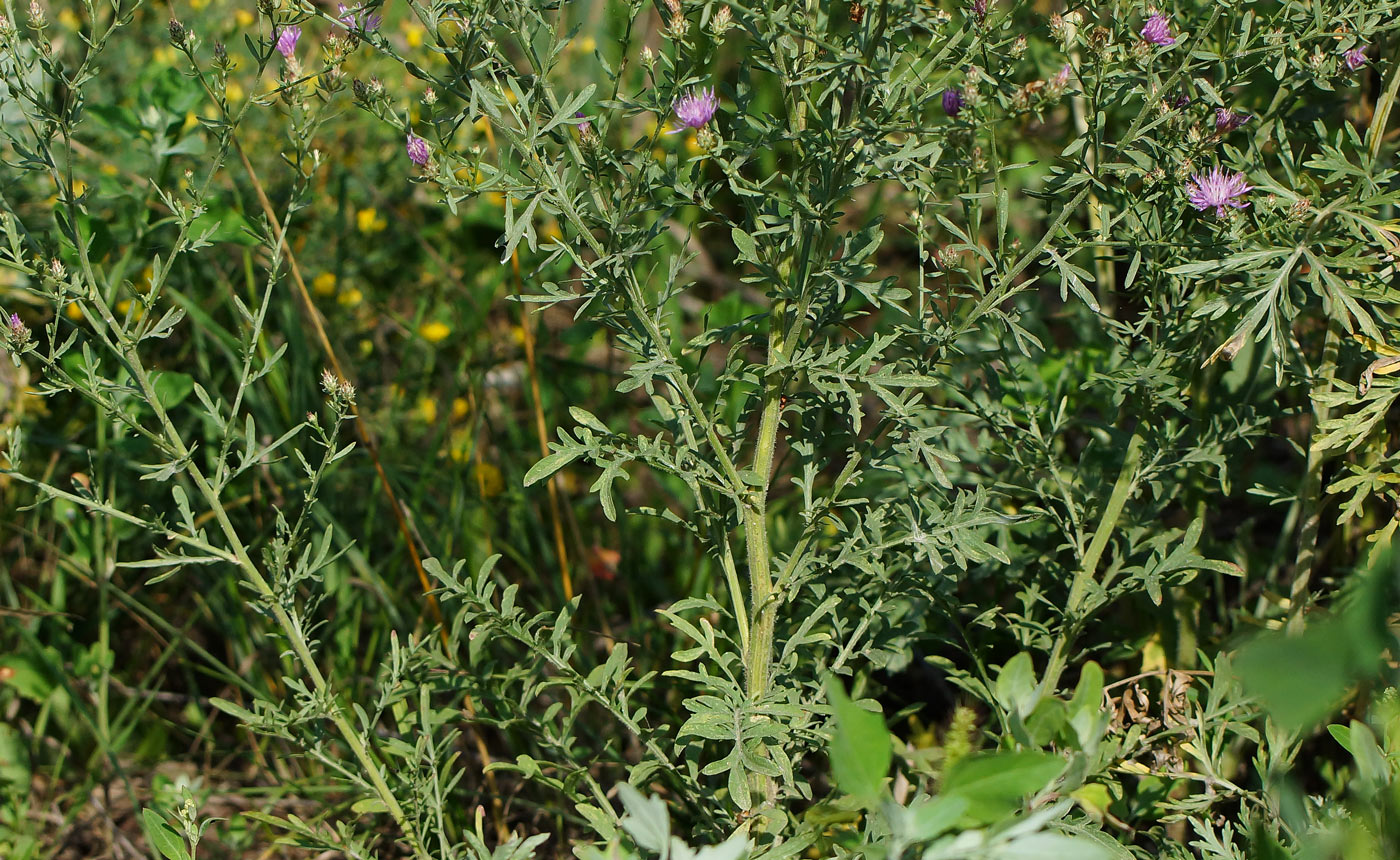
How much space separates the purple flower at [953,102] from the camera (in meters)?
1.49

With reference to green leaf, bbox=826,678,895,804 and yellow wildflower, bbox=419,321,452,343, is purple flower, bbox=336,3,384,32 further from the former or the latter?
yellow wildflower, bbox=419,321,452,343

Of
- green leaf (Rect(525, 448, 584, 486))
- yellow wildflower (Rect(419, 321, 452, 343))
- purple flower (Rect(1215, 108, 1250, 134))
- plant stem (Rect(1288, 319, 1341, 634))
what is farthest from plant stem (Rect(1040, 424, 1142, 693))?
yellow wildflower (Rect(419, 321, 452, 343))

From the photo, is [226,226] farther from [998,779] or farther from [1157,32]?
[998,779]

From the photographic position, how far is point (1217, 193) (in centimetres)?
140

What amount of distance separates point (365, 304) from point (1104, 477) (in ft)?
→ 6.54

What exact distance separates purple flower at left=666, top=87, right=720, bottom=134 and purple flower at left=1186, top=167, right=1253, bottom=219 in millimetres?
611

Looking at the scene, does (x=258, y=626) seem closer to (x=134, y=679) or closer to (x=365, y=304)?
(x=134, y=679)

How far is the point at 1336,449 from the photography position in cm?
159

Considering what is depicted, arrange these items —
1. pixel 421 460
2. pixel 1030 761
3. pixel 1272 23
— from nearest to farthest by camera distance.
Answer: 1. pixel 1030 761
2. pixel 1272 23
3. pixel 421 460

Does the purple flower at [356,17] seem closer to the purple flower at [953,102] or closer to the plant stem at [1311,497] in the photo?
the purple flower at [953,102]

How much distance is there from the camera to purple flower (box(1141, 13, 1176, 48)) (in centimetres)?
134

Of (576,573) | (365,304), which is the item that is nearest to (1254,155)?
(576,573)

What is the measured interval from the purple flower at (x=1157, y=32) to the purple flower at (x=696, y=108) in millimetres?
527

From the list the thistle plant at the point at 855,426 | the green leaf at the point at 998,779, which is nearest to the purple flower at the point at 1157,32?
the thistle plant at the point at 855,426
